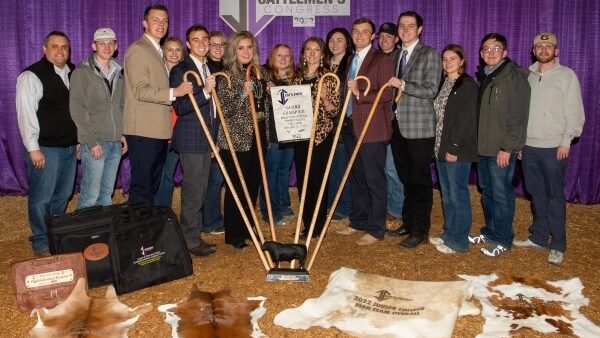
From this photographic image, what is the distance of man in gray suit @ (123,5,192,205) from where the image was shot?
12.8 feet

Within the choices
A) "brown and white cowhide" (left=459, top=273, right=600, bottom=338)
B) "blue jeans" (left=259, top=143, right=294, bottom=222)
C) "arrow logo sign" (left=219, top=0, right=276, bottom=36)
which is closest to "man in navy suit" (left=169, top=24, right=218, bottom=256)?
"blue jeans" (left=259, top=143, right=294, bottom=222)

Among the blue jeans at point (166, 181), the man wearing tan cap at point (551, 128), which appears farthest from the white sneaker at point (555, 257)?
the blue jeans at point (166, 181)

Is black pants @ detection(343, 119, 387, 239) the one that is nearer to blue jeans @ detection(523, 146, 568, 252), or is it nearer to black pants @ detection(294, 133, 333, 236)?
black pants @ detection(294, 133, 333, 236)

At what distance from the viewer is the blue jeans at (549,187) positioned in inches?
163

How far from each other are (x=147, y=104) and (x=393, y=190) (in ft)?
8.11

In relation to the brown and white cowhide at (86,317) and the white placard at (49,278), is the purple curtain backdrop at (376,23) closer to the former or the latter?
the white placard at (49,278)

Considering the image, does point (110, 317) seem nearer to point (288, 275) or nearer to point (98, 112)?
point (288, 275)

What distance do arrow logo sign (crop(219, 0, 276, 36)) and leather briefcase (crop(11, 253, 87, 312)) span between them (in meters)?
3.67

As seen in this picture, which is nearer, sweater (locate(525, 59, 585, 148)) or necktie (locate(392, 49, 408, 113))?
sweater (locate(525, 59, 585, 148))

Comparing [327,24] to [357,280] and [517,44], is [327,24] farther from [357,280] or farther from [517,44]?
[357,280]

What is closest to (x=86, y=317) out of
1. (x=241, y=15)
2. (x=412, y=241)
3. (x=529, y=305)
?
(x=412, y=241)

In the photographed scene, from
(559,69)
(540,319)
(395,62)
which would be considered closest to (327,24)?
(395,62)

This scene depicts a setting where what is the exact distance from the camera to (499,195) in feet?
13.9

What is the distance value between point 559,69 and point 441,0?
236cm
